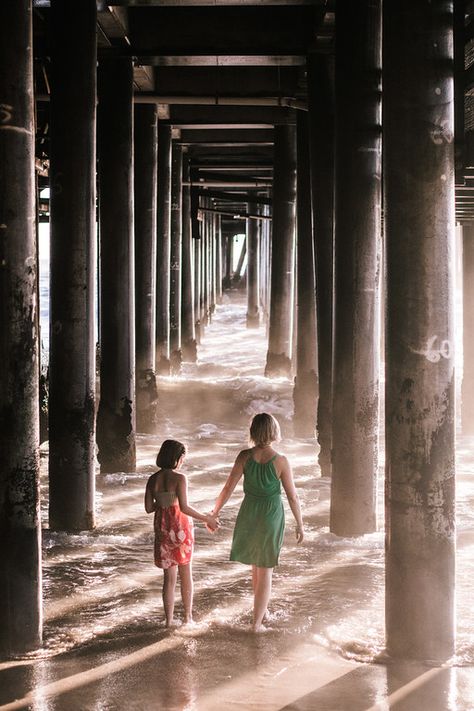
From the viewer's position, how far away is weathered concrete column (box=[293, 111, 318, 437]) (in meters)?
12.7

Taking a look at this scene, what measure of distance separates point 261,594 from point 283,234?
42.9 feet

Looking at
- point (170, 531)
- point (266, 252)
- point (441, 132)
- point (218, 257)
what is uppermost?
point (218, 257)

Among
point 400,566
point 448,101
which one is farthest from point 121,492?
point 448,101

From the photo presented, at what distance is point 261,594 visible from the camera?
5.29m

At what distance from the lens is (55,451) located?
7.90m

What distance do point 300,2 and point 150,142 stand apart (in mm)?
5090

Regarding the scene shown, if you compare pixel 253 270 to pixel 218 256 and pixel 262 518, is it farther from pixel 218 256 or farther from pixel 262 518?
pixel 262 518

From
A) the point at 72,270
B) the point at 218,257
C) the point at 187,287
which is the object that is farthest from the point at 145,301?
→ the point at 218,257

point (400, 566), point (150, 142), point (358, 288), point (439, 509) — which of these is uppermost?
point (150, 142)

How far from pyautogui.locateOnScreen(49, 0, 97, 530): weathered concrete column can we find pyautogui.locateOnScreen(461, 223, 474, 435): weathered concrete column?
6.86 metres

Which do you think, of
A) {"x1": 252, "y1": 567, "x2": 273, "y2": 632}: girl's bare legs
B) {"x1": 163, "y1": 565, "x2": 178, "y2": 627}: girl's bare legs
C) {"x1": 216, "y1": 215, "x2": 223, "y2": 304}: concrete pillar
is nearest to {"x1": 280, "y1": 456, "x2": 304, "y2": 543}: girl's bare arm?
{"x1": 252, "y1": 567, "x2": 273, "y2": 632}: girl's bare legs

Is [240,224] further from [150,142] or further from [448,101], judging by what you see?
[448,101]

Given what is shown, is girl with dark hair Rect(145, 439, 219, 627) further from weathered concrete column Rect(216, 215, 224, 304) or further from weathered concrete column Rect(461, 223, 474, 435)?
weathered concrete column Rect(216, 215, 224, 304)

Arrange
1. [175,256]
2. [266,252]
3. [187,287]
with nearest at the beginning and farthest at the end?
[175,256], [187,287], [266,252]
